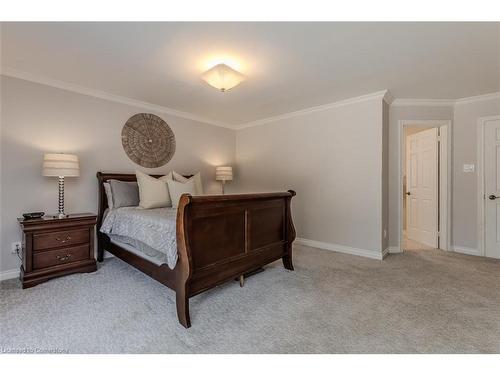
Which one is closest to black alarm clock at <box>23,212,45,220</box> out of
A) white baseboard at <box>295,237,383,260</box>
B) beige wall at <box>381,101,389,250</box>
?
white baseboard at <box>295,237,383,260</box>

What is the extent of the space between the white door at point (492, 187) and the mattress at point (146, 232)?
4.20m

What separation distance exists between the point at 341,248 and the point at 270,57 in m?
2.79

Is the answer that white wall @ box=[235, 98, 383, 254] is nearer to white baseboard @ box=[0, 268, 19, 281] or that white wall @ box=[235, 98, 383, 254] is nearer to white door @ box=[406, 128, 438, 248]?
white door @ box=[406, 128, 438, 248]

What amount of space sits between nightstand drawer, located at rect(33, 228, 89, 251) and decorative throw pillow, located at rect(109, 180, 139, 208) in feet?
1.54

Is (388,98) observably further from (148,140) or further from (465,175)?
(148,140)

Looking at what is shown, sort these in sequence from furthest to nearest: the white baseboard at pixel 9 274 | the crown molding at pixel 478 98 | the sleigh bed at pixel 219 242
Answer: the crown molding at pixel 478 98, the white baseboard at pixel 9 274, the sleigh bed at pixel 219 242

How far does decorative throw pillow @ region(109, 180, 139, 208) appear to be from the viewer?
2.93 m

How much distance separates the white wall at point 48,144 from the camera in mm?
2492

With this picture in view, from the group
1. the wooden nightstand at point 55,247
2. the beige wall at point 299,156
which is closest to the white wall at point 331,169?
the beige wall at point 299,156

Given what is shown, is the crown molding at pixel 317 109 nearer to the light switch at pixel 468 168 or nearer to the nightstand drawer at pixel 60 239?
the light switch at pixel 468 168

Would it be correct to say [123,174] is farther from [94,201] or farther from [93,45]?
[93,45]

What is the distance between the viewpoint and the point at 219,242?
1990mm
